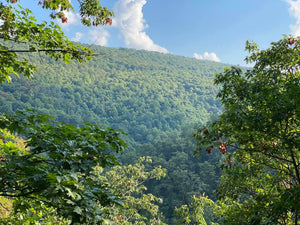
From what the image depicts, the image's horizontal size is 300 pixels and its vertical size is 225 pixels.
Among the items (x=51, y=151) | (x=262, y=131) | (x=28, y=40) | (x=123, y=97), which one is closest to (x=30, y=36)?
(x=28, y=40)

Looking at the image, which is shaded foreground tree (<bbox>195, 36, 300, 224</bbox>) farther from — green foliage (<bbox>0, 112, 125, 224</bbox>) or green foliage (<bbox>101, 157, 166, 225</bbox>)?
green foliage (<bbox>101, 157, 166, 225</bbox>)

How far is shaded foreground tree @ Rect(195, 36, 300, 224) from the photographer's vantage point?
4.22m

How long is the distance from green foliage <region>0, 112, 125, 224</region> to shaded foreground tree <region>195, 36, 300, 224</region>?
100 inches

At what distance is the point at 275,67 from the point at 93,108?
87.1m

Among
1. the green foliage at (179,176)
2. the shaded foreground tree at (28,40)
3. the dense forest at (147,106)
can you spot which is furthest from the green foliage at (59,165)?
the green foliage at (179,176)

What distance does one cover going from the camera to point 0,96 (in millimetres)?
63375

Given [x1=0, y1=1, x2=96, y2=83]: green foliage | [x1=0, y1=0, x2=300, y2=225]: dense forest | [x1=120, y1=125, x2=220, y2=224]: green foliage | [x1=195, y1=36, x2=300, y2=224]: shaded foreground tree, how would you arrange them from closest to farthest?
[x1=0, y1=0, x2=300, y2=225]: dense forest → [x1=0, y1=1, x2=96, y2=83]: green foliage → [x1=195, y1=36, x2=300, y2=224]: shaded foreground tree → [x1=120, y1=125, x2=220, y2=224]: green foliage

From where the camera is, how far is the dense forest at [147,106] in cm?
4347

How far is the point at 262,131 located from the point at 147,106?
9385cm

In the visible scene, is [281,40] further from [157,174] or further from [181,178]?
[181,178]

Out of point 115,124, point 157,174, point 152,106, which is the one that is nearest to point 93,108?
point 115,124

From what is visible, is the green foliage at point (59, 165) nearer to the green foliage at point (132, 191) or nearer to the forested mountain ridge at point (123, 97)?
the green foliage at point (132, 191)

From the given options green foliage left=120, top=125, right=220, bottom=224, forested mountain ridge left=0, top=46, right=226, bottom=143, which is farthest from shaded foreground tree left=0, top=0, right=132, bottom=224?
forested mountain ridge left=0, top=46, right=226, bottom=143

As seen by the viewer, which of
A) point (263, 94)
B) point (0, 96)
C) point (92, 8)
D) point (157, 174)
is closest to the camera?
point (92, 8)
